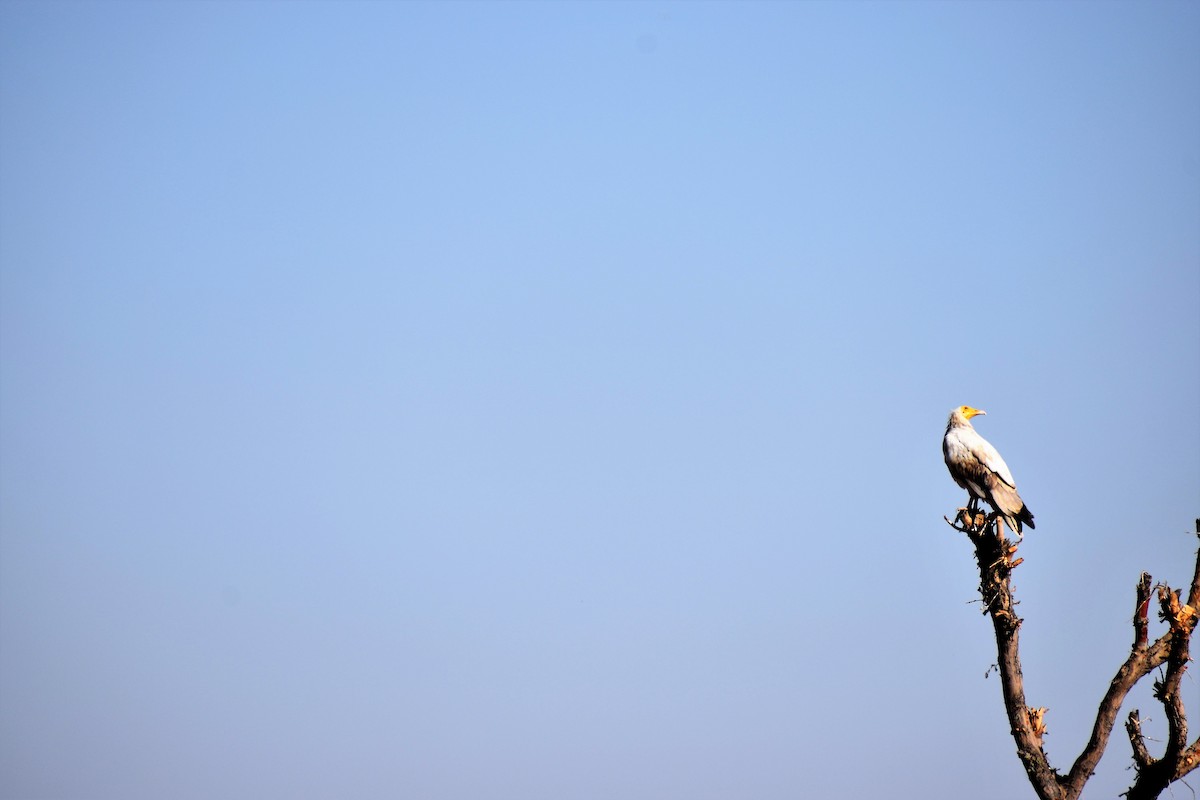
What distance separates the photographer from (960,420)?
20031mm

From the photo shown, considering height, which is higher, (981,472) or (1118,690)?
(981,472)

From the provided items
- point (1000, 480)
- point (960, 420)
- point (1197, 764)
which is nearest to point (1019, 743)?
point (1197, 764)

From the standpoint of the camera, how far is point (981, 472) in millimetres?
18516

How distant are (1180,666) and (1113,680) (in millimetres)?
817

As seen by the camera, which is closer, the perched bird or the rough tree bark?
the rough tree bark

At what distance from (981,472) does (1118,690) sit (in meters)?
3.80

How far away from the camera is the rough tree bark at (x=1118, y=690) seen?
51.0ft

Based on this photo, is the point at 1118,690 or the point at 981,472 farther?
the point at 981,472

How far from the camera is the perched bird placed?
17.8m

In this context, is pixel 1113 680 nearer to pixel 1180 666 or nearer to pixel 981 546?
pixel 1180 666

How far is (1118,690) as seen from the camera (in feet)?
52.0

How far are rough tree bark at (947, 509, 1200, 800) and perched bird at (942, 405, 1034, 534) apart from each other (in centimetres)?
134

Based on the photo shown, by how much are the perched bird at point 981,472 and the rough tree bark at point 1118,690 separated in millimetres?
1343

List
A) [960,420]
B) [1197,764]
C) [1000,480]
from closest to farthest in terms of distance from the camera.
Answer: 1. [1197,764]
2. [1000,480]
3. [960,420]
